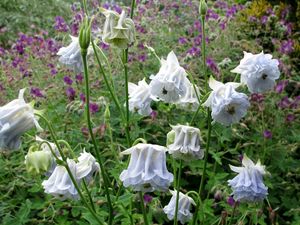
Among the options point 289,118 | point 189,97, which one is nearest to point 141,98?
point 189,97

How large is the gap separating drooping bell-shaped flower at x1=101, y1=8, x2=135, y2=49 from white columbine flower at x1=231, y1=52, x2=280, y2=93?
31cm

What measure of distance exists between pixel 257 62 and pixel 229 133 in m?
1.30

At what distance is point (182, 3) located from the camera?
6074 millimetres

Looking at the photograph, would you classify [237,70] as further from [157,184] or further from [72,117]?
[72,117]

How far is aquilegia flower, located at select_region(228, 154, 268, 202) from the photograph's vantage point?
156 cm

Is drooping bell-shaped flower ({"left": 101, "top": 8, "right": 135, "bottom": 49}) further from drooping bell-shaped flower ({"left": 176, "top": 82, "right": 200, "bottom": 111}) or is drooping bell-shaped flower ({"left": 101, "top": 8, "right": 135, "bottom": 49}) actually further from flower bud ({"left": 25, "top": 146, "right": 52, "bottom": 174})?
flower bud ({"left": 25, "top": 146, "right": 52, "bottom": 174})

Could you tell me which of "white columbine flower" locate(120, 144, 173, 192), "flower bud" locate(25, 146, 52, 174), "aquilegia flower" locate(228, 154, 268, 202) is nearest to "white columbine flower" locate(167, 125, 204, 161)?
"white columbine flower" locate(120, 144, 173, 192)

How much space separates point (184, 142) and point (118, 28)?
0.35 metres

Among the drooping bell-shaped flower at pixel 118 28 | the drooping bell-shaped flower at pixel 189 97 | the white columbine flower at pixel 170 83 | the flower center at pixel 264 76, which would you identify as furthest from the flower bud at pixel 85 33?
the flower center at pixel 264 76

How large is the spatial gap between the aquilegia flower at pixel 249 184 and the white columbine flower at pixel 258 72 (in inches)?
8.5

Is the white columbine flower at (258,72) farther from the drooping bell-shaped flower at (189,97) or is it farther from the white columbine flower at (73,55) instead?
the white columbine flower at (73,55)

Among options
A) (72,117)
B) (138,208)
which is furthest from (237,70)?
(72,117)

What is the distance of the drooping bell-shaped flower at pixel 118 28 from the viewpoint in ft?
4.66

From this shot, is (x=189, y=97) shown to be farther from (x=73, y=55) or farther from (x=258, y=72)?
(x=73, y=55)
